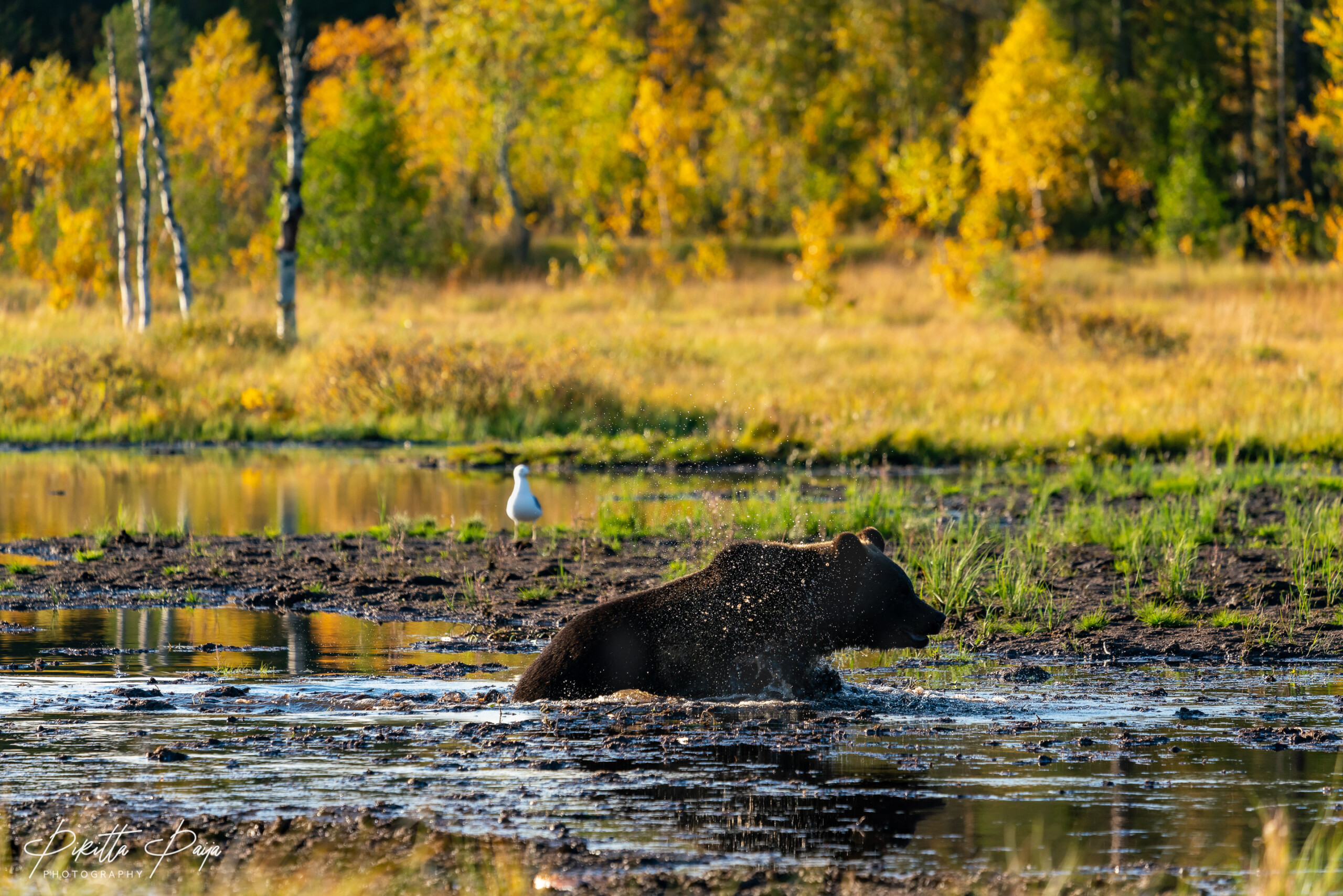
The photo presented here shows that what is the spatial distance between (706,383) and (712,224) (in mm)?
36915

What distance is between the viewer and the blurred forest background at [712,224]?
89.2ft

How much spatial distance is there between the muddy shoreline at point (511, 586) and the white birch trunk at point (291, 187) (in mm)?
18169

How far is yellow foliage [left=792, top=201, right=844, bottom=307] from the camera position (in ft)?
140

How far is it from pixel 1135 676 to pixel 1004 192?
49737 mm

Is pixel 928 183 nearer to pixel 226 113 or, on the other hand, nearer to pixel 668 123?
pixel 668 123

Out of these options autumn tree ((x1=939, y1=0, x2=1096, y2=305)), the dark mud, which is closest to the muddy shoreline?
the dark mud

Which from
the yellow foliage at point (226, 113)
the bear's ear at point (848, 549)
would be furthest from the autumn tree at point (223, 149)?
the bear's ear at point (848, 549)

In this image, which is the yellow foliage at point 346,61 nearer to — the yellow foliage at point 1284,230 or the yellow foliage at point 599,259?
the yellow foliage at point 599,259

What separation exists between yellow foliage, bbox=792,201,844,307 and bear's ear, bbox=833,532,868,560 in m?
34.2

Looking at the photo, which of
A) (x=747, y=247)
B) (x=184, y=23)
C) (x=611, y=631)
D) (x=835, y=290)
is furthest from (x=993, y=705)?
(x=184, y=23)

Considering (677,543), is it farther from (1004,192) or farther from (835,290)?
(1004,192)

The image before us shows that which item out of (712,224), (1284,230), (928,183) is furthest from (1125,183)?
(712,224)

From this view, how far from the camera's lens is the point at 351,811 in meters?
6.66

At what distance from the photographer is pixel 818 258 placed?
141 ft
